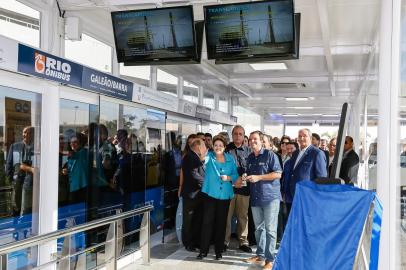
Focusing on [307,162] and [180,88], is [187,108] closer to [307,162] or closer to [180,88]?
[180,88]

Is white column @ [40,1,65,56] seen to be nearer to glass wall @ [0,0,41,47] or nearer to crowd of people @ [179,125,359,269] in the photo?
glass wall @ [0,0,41,47]

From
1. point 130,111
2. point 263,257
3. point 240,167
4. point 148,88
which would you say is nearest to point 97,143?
point 130,111

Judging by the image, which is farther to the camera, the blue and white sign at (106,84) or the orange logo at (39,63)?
the blue and white sign at (106,84)

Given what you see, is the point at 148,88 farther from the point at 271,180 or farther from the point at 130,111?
the point at 271,180

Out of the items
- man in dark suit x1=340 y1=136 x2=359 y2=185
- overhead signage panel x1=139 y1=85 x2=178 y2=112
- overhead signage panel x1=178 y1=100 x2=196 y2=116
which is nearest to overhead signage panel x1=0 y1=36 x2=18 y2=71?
overhead signage panel x1=139 y1=85 x2=178 y2=112

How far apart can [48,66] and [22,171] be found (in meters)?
1.04

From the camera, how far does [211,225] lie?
612 cm

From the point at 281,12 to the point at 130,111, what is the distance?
2907 millimetres

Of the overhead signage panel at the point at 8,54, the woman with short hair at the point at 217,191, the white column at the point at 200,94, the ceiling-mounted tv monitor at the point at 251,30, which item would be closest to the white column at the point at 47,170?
the overhead signage panel at the point at 8,54

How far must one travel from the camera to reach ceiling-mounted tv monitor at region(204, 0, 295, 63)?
15.1ft

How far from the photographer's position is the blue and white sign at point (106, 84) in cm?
524

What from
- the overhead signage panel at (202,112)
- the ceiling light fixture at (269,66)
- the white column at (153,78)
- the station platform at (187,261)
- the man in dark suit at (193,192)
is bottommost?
the station platform at (187,261)

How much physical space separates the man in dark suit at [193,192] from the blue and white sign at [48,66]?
1931 mm

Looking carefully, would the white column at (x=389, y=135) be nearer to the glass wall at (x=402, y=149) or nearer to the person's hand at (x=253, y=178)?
the glass wall at (x=402, y=149)
